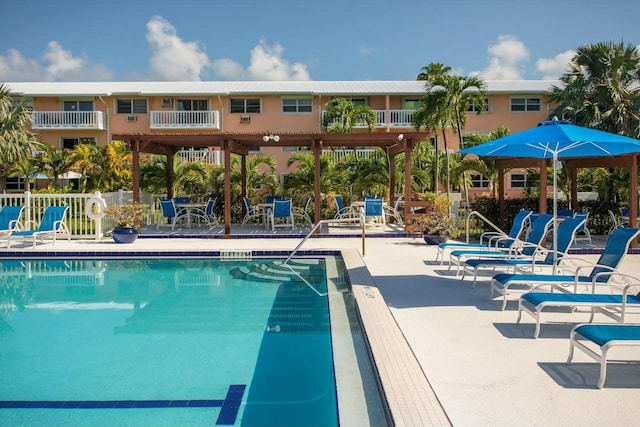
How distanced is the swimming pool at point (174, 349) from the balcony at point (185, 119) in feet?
64.9

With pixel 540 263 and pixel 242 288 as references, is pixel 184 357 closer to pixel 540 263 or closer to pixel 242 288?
pixel 242 288

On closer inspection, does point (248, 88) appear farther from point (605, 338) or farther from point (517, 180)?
point (605, 338)

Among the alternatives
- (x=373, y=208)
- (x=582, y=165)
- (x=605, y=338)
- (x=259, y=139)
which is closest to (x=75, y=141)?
(x=259, y=139)

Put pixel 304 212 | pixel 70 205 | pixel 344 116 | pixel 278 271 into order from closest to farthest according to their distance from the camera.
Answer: pixel 278 271 → pixel 70 205 → pixel 304 212 → pixel 344 116

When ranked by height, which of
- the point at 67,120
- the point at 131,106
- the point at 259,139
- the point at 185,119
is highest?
the point at 131,106

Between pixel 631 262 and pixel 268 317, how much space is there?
726cm

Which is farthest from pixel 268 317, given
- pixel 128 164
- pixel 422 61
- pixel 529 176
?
pixel 422 61

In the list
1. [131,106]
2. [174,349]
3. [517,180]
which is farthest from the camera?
[131,106]

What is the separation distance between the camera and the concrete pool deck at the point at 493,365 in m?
3.45

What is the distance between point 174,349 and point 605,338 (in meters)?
3.99

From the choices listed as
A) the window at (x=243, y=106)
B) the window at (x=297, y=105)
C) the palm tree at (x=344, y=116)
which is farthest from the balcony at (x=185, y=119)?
the palm tree at (x=344, y=116)

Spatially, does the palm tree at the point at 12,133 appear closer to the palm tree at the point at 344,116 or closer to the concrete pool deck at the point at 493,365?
the palm tree at the point at 344,116

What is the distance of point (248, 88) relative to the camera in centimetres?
2950

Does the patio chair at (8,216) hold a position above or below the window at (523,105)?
below
